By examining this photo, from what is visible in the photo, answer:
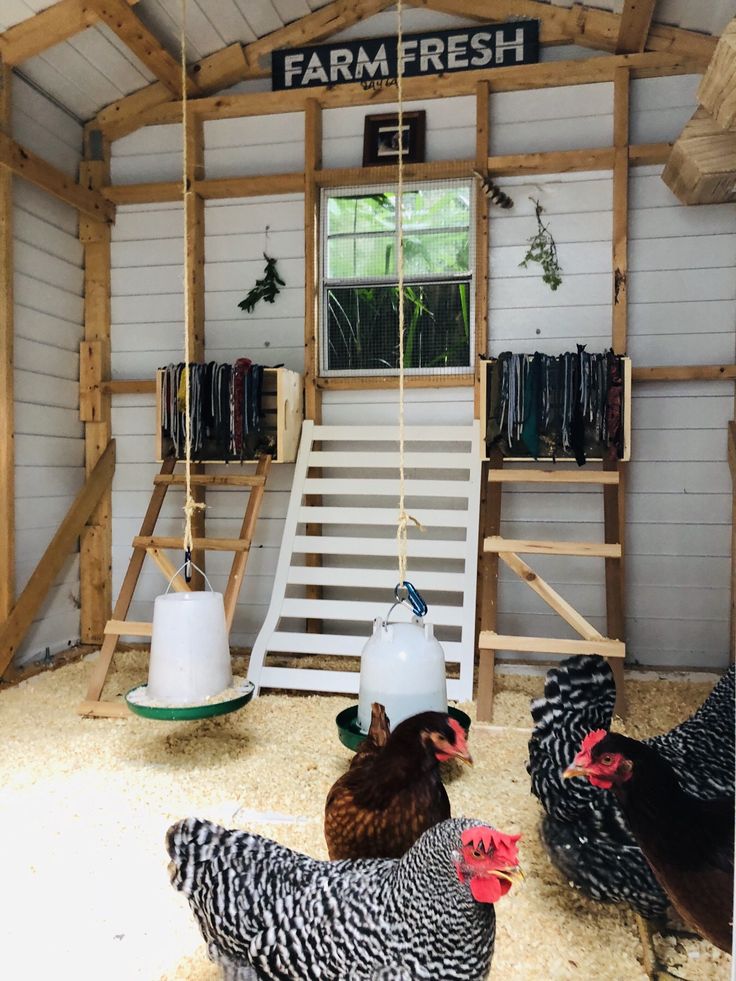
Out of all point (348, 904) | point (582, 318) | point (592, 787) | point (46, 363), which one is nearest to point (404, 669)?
point (592, 787)

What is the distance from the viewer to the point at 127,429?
509cm

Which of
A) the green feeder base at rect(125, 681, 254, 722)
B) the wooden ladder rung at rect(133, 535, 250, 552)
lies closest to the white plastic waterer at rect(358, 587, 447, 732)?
the green feeder base at rect(125, 681, 254, 722)

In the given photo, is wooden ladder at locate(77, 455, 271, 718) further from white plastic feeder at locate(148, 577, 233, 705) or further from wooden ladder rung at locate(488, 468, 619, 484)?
wooden ladder rung at locate(488, 468, 619, 484)

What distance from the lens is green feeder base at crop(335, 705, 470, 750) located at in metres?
2.76

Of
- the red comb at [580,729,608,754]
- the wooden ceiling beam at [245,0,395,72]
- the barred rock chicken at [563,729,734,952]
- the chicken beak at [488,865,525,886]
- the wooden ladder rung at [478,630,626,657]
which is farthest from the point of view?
the wooden ceiling beam at [245,0,395,72]

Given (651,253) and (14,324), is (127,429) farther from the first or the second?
(651,253)

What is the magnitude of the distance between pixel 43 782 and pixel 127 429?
268cm

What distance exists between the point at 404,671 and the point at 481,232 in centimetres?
315

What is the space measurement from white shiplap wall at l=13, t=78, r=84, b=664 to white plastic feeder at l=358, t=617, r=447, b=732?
294 cm

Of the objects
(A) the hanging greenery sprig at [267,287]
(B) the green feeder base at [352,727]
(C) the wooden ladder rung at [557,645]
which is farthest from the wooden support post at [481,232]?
(B) the green feeder base at [352,727]

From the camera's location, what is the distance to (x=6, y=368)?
423cm

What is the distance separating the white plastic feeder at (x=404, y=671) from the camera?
235 cm

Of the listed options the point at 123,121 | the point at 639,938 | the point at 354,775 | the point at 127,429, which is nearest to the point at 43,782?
the point at 354,775

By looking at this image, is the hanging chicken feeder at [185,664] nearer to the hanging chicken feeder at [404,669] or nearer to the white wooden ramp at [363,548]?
the hanging chicken feeder at [404,669]
